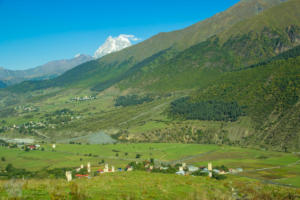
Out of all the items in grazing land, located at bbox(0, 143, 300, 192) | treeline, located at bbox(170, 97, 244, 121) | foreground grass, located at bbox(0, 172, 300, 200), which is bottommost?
grazing land, located at bbox(0, 143, 300, 192)

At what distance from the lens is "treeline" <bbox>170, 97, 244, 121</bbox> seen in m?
151

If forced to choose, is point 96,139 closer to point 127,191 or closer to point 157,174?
point 157,174

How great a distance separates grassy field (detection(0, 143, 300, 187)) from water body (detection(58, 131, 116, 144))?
43.9 ft

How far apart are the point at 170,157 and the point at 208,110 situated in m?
66.3

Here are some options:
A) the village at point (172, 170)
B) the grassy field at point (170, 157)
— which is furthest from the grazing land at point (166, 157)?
the village at point (172, 170)

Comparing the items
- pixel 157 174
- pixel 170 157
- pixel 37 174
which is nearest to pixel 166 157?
pixel 170 157

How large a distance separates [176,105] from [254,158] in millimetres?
Result: 100145

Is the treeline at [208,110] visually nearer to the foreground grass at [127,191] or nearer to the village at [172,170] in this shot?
the village at [172,170]

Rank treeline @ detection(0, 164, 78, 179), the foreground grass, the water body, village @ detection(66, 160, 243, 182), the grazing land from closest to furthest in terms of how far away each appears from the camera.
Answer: the foreground grass, village @ detection(66, 160, 243, 182), treeline @ detection(0, 164, 78, 179), the grazing land, the water body

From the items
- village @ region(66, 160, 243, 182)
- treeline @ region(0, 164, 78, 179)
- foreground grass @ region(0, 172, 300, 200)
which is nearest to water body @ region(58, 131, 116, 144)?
treeline @ region(0, 164, 78, 179)

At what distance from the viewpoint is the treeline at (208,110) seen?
15112 cm

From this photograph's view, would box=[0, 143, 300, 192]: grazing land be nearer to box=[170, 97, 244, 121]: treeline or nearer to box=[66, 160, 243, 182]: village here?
box=[66, 160, 243, 182]: village

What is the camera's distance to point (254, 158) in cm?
9575

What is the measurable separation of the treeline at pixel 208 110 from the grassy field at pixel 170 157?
1399 inches
